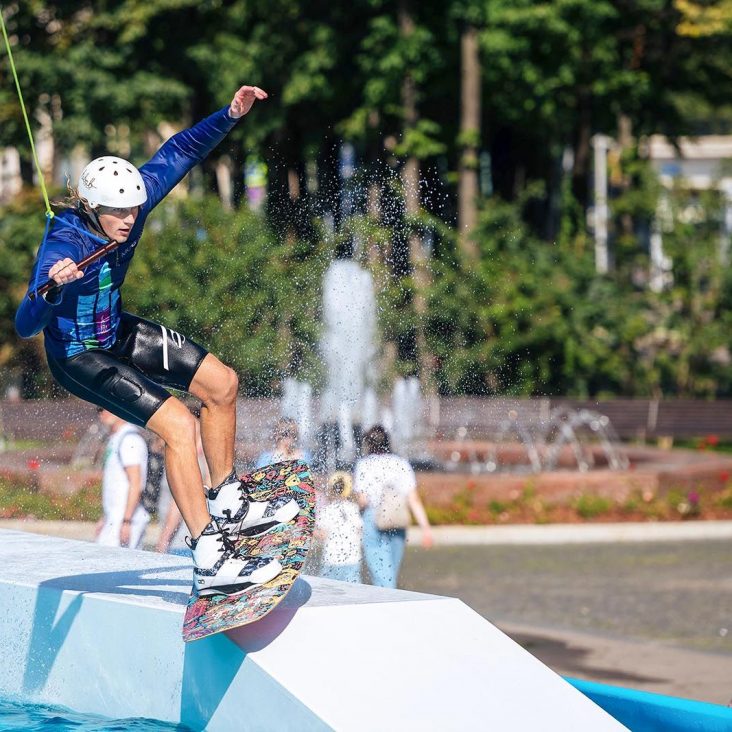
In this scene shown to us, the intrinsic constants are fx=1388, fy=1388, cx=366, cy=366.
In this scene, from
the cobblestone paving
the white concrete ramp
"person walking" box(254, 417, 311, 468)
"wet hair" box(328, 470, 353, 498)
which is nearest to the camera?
the white concrete ramp

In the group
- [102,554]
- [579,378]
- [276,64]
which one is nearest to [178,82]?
[276,64]

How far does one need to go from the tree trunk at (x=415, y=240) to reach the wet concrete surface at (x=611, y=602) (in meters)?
5.77

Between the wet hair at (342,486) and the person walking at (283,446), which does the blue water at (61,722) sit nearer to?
the person walking at (283,446)

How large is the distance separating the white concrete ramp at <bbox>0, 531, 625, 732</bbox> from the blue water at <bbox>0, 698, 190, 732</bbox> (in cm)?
4

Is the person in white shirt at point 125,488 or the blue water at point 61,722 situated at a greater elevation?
the person in white shirt at point 125,488

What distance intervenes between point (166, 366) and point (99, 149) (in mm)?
22581

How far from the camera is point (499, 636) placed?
5430mm

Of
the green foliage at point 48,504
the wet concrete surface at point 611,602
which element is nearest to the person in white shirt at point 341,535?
the wet concrete surface at point 611,602

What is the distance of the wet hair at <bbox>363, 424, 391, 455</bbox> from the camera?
31.0 ft

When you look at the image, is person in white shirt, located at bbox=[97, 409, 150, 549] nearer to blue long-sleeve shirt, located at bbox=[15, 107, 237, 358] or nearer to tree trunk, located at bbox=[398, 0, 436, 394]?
blue long-sleeve shirt, located at bbox=[15, 107, 237, 358]

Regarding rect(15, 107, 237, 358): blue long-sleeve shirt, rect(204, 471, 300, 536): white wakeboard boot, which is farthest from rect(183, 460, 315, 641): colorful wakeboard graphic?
rect(15, 107, 237, 358): blue long-sleeve shirt

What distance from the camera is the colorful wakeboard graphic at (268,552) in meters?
5.19

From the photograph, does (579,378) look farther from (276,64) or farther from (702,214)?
(276,64)

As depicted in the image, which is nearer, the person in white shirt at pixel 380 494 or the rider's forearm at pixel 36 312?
the rider's forearm at pixel 36 312
